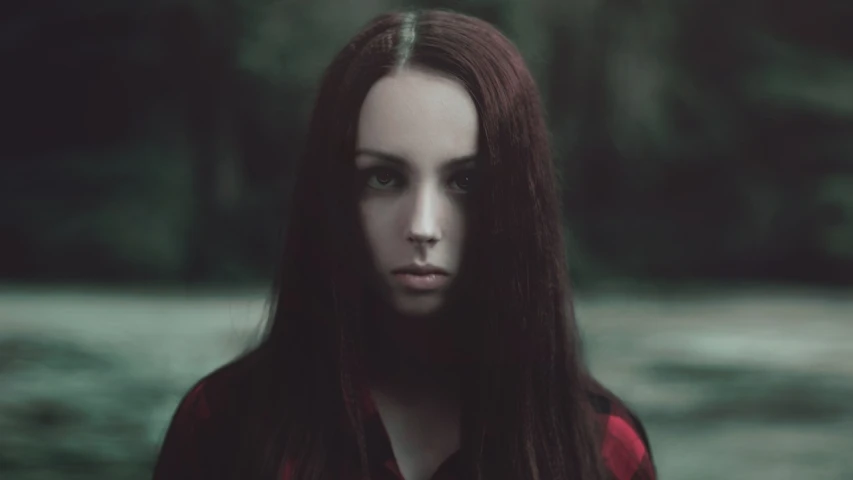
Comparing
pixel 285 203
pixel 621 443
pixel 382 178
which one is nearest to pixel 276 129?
pixel 285 203

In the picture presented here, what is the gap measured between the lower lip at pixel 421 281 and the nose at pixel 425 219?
5 centimetres

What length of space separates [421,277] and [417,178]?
15 cm

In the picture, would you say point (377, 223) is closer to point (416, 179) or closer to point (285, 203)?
point (416, 179)

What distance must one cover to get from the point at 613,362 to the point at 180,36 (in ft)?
3.94

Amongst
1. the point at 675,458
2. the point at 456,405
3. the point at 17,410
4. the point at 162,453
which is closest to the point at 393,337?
the point at 456,405

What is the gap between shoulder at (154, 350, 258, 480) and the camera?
1.54 metres

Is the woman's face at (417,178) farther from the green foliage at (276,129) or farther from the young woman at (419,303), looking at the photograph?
the green foliage at (276,129)

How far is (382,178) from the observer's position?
4.66 feet

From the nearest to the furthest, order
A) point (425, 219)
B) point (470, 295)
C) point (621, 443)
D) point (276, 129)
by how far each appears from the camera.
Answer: point (425, 219), point (470, 295), point (621, 443), point (276, 129)

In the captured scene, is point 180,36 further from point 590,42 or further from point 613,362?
point 613,362

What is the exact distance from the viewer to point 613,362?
82.0 inches

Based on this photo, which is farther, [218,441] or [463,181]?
[218,441]

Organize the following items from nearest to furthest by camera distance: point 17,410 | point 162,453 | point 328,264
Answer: point 328,264
point 162,453
point 17,410

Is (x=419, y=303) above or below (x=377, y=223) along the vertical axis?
below
